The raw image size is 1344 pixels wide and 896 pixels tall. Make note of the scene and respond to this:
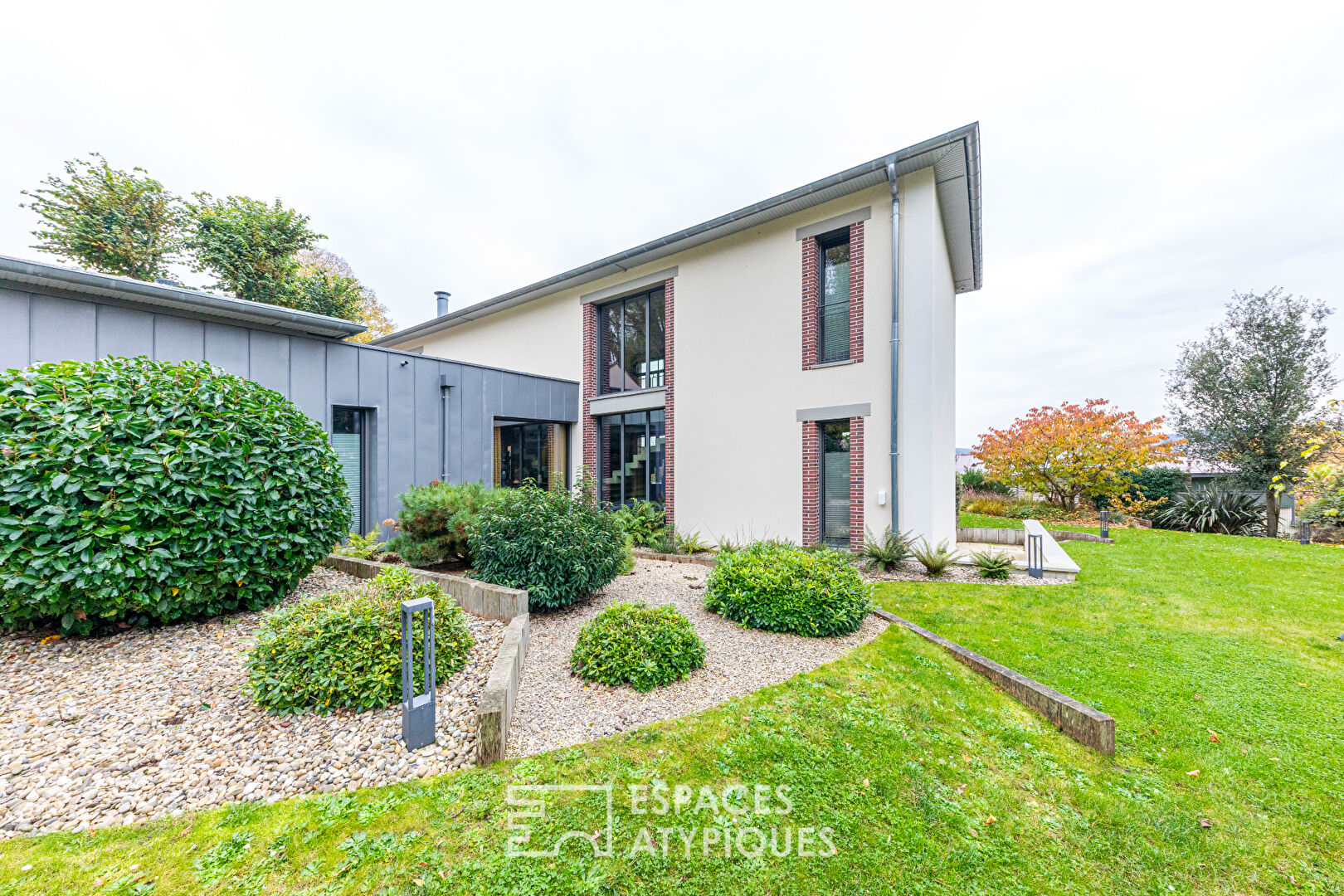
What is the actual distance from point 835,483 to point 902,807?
239 inches

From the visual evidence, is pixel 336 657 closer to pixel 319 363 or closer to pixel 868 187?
pixel 319 363

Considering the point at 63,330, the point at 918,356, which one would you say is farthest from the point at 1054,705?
the point at 63,330

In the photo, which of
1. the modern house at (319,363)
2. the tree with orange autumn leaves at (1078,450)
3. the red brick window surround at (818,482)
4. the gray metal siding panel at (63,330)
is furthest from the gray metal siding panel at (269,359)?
the tree with orange autumn leaves at (1078,450)

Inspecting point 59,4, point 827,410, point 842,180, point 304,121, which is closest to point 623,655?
point 827,410

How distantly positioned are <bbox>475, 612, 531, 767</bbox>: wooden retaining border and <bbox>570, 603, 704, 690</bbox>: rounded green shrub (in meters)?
0.53

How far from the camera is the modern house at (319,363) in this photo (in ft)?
16.9

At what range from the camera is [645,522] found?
30.0 feet

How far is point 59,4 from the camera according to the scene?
254 inches

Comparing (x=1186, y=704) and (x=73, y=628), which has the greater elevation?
(x=73, y=628)

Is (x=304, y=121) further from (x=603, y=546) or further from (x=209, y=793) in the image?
(x=209, y=793)

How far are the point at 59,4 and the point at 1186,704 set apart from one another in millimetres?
14524

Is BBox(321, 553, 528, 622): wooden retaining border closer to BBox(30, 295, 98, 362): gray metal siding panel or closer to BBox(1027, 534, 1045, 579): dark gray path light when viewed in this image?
BBox(30, 295, 98, 362): gray metal siding panel

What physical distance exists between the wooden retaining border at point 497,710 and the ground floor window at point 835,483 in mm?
6026

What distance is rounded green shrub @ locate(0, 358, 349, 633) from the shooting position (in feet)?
9.99
